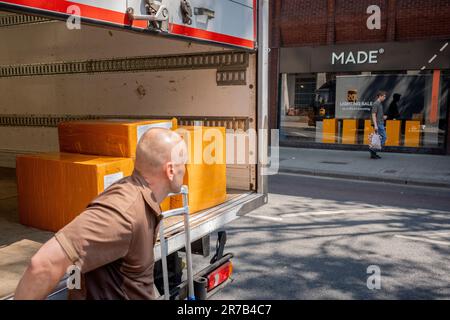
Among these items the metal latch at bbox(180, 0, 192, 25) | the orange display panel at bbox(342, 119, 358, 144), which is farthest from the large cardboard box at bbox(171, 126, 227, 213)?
the orange display panel at bbox(342, 119, 358, 144)

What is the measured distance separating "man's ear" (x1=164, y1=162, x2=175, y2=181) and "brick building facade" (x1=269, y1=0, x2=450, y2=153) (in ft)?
49.3

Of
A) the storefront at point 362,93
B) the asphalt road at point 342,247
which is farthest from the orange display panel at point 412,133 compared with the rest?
the asphalt road at point 342,247

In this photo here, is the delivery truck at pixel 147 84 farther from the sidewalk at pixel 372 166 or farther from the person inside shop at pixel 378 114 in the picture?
the person inside shop at pixel 378 114

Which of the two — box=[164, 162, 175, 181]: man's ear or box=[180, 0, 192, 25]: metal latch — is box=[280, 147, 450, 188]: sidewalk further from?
box=[164, 162, 175, 181]: man's ear

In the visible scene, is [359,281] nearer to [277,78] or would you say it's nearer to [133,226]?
[133,226]

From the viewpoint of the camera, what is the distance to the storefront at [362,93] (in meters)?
15.2

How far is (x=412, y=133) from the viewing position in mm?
15836

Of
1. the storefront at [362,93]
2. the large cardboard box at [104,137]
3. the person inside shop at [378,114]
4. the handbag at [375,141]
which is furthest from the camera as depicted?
the storefront at [362,93]

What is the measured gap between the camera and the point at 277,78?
1775cm

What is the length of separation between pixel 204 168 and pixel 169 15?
120 centimetres

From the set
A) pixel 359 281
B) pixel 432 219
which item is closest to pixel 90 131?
pixel 359 281

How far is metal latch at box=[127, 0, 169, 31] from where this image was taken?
2436mm

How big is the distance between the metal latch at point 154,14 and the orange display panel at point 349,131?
15.2 meters

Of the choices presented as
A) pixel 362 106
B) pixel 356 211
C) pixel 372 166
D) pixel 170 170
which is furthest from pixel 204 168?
pixel 362 106
